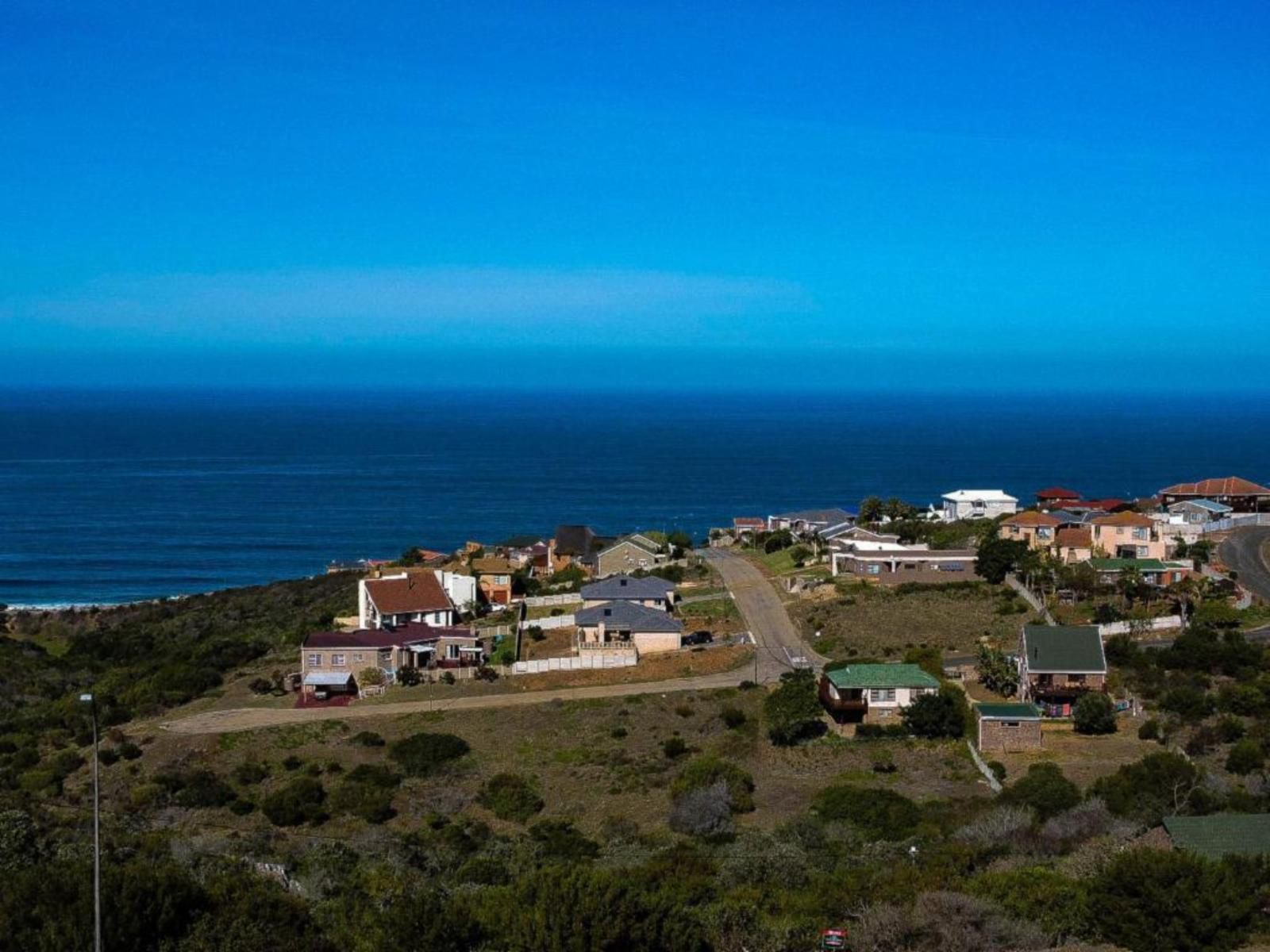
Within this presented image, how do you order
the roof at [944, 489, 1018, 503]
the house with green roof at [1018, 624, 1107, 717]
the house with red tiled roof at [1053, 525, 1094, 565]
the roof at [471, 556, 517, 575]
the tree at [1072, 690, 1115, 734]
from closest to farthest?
the tree at [1072, 690, 1115, 734] < the house with green roof at [1018, 624, 1107, 717] < the house with red tiled roof at [1053, 525, 1094, 565] < the roof at [471, 556, 517, 575] < the roof at [944, 489, 1018, 503]

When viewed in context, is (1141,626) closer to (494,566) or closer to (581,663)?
(581,663)

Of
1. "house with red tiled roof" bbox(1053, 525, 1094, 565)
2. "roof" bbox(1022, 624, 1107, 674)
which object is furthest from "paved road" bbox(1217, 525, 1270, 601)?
"roof" bbox(1022, 624, 1107, 674)

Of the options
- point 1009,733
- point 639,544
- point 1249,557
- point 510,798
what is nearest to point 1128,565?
point 1249,557

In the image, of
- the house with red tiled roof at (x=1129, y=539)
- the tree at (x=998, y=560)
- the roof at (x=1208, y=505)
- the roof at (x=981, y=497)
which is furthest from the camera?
the roof at (x=981, y=497)

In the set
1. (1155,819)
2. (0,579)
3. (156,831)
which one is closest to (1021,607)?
(1155,819)

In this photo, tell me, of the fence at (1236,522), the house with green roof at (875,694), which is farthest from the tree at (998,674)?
the fence at (1236,522)

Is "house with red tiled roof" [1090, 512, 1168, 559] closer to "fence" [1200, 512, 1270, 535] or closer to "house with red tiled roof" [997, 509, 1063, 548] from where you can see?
"house with red tiled roof" [997, 509, 1063, 548]

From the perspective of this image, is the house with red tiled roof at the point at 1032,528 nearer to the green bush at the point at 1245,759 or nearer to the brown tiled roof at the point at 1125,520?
the brown tiled roof at the point at 1125,520
